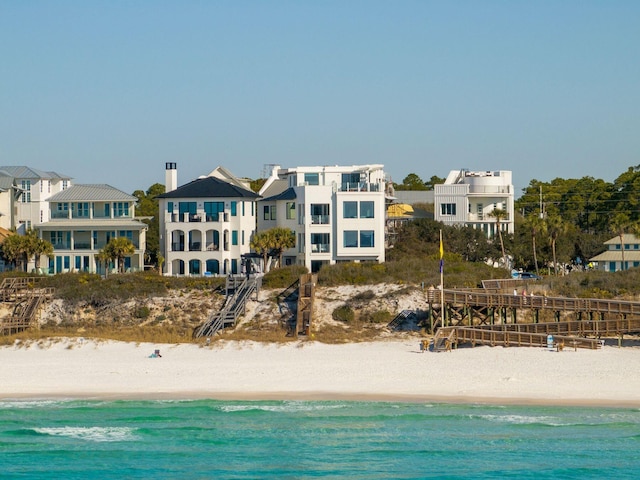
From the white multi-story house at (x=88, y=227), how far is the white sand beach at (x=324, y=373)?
796 inches

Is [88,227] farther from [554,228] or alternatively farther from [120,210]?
[554,228]

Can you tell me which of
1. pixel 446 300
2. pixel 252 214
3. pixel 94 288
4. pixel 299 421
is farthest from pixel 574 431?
pixel 252 214

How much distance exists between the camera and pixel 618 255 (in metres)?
75.8

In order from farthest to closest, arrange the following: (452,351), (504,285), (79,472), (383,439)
Result: (504,285) → (452,351) → (383,439) → (79,472)

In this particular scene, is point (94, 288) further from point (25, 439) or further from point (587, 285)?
point (587, 285)

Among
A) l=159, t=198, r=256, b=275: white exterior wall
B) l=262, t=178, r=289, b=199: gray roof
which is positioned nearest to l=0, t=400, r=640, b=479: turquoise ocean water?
Result: l=159, t=198, r=256, b=275: white exterior wall

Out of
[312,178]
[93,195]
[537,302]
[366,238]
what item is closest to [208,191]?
[312,178]

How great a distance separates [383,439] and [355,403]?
4692 millimetres

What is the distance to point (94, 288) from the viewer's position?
58.6 m

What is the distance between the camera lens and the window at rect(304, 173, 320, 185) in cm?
6956

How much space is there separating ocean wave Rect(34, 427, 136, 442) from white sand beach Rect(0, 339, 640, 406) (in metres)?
4.21

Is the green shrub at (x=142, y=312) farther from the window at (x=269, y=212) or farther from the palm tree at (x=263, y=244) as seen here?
the window at (x=269, y=212)

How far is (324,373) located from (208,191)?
88.4 ft

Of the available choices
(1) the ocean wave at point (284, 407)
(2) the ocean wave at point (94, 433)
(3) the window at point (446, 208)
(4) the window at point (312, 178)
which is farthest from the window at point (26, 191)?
(2) the ocean wave at point (94, 433)
